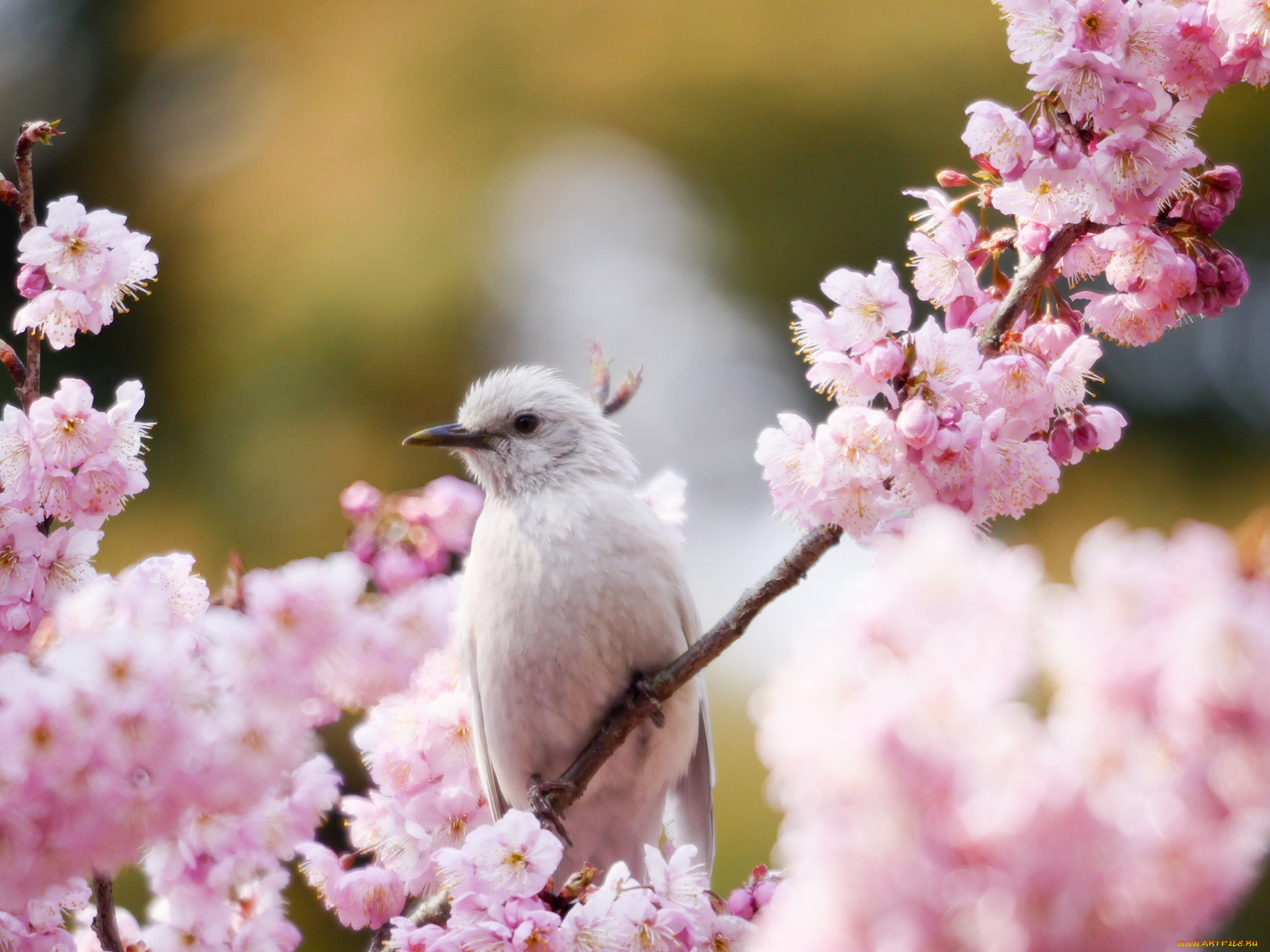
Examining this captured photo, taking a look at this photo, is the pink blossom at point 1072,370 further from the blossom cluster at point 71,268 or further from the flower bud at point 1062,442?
the blossom cluster at point 71,268

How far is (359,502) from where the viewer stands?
2.06 m

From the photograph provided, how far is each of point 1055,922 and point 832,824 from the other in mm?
144

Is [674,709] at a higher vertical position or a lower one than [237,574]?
higher

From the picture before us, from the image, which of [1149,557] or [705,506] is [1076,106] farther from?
[705,506]

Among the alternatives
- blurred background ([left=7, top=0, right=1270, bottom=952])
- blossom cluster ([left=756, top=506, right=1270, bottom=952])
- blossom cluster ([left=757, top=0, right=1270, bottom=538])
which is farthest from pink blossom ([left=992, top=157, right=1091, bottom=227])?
blurred background ([left=7, top=0, right=1270, bottom=952])

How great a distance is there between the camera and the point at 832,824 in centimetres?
73

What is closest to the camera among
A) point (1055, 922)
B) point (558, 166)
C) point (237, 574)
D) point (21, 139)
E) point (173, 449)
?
point (1055, 922)

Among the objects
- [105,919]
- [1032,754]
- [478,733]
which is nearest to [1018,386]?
[1032,754]

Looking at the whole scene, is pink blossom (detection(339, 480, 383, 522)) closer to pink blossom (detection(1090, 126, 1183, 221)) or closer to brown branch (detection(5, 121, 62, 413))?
brown branch (detection(5, 121, 62, 413))

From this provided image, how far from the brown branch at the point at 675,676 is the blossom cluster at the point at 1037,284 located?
0.23 ft

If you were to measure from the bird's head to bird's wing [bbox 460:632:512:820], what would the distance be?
0.36 metres

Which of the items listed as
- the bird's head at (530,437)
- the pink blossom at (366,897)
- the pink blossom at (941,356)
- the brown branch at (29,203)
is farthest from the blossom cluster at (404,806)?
the pink blossom at (941,356)

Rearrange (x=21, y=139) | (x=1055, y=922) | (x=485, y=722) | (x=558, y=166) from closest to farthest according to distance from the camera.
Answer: (x=1055, y=922) → (x=21, y=139) → (x=485, y=722) → (x=558, y=166)

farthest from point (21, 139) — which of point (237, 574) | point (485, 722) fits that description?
point (485, 722)
